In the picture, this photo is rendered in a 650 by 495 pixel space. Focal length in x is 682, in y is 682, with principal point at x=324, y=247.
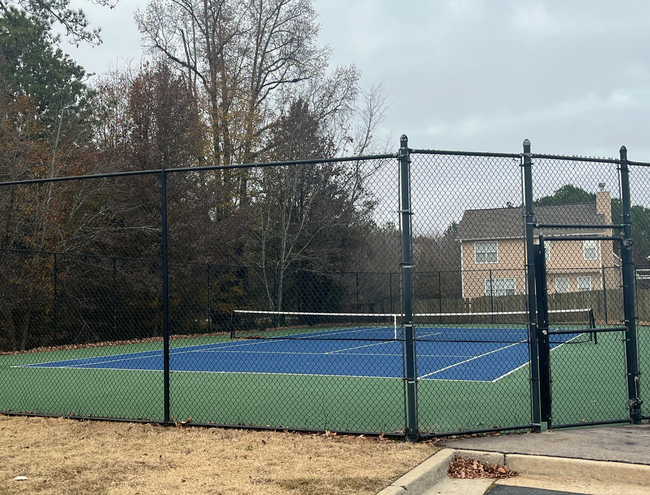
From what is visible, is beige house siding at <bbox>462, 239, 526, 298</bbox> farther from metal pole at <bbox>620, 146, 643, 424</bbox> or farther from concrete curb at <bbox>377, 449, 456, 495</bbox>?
concrete curb at <bbox>377, 449, 456, 495</bbox>

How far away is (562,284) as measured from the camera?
31.1 ft

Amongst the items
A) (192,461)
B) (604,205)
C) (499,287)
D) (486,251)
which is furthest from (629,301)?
(192,461)

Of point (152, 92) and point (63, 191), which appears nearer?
point (63, 191)

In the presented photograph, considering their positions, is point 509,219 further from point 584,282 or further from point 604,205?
point 584,282

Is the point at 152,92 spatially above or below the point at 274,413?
above

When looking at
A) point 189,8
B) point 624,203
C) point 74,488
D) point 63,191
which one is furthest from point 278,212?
point 74,488

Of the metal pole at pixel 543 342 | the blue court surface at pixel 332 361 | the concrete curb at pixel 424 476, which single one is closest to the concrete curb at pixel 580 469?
the concrete curb at pixel 424 476

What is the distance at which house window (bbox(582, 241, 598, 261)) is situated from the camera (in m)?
7.73

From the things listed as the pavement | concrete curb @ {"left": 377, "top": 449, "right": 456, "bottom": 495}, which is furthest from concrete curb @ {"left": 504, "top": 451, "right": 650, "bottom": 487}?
concrete curb @ {"left": 377, "top": 449, "right": 456, "bottom": 495}

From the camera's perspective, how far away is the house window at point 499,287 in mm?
8533

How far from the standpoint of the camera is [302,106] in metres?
30.5

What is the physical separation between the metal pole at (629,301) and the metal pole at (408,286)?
235cm

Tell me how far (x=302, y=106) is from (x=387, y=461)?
26.1 m

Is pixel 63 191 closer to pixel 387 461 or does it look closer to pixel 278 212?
pixel 278 212
